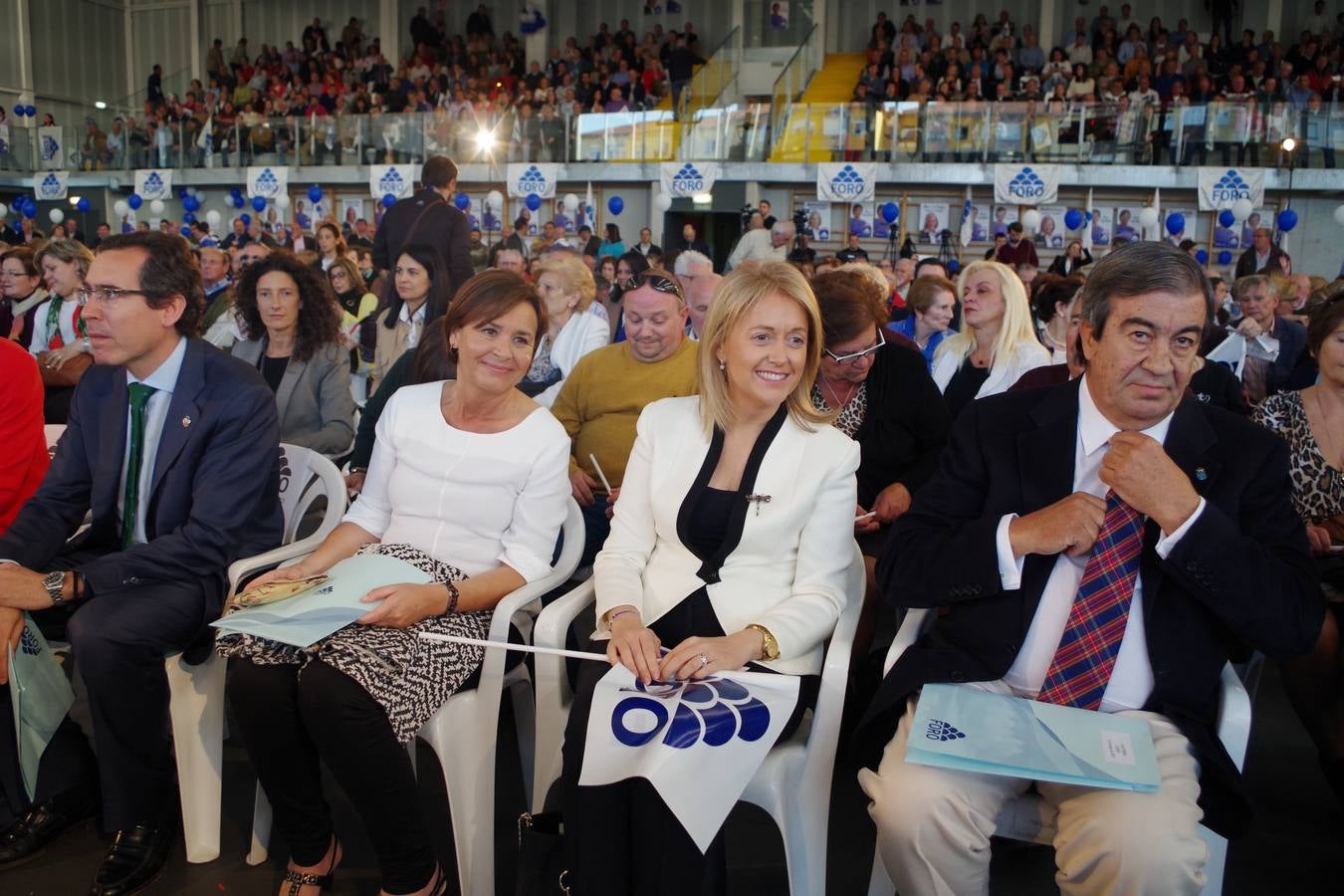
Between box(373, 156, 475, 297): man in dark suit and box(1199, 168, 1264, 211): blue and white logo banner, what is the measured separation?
39.2 ft

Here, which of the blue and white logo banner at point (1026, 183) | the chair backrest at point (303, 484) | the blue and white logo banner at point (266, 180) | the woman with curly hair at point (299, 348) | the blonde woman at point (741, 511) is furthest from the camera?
the blue and white logo banner at point (266, 180)

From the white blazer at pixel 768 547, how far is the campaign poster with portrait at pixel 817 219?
15.1 metres

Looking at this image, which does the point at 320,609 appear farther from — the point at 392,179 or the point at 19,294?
the point at 392,179

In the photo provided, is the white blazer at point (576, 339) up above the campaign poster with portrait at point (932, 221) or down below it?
below

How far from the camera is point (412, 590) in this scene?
88.8 inches

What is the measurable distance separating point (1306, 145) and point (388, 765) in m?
16.0

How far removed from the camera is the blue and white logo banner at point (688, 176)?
648 inches

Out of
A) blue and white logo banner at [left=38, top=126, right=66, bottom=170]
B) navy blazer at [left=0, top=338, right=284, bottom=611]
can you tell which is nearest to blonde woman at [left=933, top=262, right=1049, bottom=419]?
navy blazer at [left=0, top=338, right=284, bottom=611]

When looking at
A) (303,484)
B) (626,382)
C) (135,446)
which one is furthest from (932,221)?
(135,446)

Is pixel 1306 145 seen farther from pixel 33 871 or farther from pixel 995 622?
pixel 33 871

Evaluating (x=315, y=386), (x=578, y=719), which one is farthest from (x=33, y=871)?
(x=315, y=386)

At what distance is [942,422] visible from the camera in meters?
3.15

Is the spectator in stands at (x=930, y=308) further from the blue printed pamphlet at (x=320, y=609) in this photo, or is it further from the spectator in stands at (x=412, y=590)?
the blue printed pamphlet at (x=320, y=609)

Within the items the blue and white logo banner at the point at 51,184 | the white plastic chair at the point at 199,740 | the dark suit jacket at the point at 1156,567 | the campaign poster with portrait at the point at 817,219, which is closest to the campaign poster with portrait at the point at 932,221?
the campaign poster with portrait at the point at 817,219
